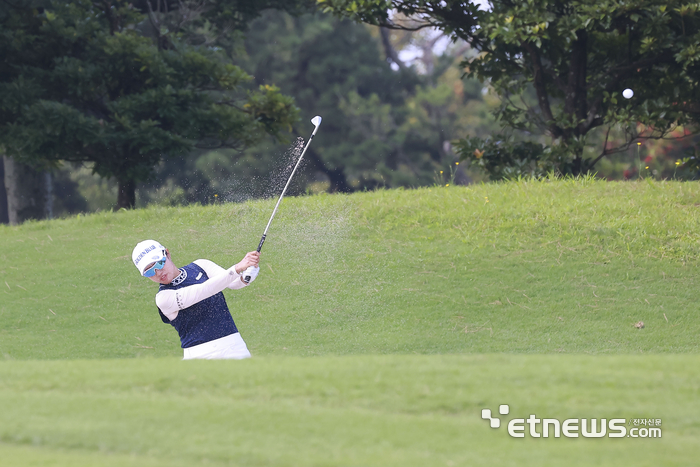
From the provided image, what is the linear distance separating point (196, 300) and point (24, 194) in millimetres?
14671

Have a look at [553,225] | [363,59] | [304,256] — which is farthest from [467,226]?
[363,59]

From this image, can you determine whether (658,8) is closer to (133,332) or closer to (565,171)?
(565,171)

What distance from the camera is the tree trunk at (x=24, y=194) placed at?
722 inches

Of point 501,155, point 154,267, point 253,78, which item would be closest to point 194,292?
point 154,267

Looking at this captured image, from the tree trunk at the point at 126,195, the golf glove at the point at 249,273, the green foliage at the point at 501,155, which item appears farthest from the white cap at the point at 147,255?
the tree trunk at the point at 126,195

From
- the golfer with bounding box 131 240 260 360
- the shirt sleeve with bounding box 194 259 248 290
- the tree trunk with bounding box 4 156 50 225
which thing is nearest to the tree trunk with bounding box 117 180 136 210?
the tree trunk with bounding box 4 156 50 225

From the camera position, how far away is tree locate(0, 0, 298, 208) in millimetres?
14570

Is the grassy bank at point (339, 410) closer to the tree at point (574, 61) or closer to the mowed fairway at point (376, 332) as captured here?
the mowed fairway at point (376, 332)

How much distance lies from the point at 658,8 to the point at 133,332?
371 inches

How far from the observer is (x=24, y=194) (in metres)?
18.4

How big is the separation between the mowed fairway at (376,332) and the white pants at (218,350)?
364mm

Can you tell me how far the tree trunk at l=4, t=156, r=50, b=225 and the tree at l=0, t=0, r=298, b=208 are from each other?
10.3ft

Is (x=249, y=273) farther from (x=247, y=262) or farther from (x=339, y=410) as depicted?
(x=339, y=410)

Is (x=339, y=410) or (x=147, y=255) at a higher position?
(x=147, y=255)
